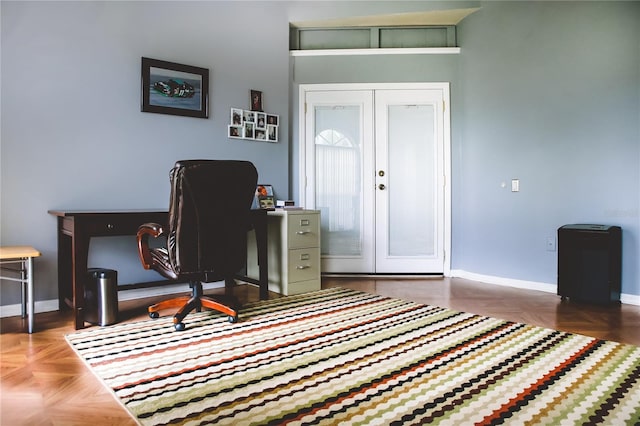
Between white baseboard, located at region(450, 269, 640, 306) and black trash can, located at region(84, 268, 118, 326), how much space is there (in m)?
3.32

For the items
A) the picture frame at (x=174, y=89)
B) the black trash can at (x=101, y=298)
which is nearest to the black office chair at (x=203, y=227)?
the black trash can at (x=101, y=298)

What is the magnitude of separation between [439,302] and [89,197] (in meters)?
2.80

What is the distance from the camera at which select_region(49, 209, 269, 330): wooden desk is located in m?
2.74

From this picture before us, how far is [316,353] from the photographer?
2.27 meters

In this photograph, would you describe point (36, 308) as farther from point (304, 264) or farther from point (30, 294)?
point (304, 264)

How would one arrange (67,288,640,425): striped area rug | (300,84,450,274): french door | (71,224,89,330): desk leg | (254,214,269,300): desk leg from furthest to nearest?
1. (300,84,450,274): french door
2. (254,214,269,300): desk leg
3. (71,224,89,330): desk leg
4. (67,288,640,425): striped area rug

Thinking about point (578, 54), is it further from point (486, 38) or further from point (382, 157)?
point (382, 157)

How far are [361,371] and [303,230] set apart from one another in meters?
1.88

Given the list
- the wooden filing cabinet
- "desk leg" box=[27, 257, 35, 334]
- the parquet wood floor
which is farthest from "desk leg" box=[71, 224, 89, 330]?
the wooden filing cabinet

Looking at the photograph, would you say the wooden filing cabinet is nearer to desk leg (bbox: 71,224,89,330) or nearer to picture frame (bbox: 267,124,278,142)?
picture frame (bbox: 267,124,278,142)

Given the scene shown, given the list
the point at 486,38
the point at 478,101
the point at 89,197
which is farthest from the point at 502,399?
the point at 486,38

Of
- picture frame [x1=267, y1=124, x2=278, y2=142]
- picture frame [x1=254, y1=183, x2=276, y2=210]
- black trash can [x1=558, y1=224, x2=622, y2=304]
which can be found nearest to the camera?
black trash can [x1=558, y1=224, x2=622, y2=304]

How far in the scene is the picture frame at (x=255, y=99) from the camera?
429 cm

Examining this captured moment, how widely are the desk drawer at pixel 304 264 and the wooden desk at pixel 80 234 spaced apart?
3.59 feet
